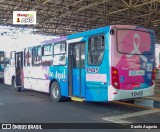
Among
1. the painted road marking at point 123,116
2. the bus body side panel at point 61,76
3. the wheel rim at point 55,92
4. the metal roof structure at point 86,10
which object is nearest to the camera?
the painted road marking at point 123,116

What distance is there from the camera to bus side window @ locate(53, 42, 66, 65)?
12023mm

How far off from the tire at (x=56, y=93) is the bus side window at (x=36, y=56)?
2.04 metres

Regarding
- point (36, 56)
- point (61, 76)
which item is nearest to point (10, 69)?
point (36, 56)

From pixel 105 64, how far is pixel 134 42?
133cm

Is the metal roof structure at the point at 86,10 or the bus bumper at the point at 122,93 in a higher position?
the metal roof structure at the point at 86,10

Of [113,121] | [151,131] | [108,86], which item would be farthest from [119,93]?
[151,131]

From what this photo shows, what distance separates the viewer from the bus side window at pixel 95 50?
384 inches

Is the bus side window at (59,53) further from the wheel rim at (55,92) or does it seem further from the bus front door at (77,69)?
the wheel rim at (55,92)

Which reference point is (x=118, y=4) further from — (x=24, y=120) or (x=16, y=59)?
(x=24, y=120)

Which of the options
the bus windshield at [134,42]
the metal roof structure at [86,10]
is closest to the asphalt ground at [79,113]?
the bus windshield at [134,42]

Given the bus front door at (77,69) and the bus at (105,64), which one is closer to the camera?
the bus at (105,64)

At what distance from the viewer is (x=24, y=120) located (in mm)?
8492

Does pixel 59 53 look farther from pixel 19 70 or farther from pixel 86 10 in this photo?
pixel 86 10

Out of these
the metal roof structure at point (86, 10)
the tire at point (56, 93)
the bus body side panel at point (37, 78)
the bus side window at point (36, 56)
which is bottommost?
the tire at point (56, 93)
